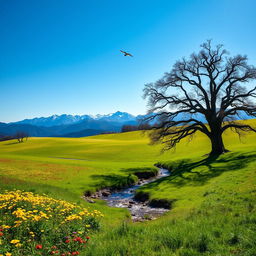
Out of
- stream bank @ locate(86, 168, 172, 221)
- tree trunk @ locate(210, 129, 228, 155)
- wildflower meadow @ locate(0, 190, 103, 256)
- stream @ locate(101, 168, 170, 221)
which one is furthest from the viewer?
tree trunk @ locate(210, 129, 228, 155)

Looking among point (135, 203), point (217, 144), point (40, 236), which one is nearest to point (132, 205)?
point (135, 203)

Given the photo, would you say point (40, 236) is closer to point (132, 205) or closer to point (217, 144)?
point (132, 205)

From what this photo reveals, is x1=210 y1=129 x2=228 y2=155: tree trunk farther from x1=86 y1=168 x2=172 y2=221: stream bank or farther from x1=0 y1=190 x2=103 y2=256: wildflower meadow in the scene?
x1=0 y1=190 x2=103 y2=256: wildflower meadow

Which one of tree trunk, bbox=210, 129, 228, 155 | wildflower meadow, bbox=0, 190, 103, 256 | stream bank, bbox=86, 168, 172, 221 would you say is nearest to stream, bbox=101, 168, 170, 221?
stream bank, bbox=86, 168, 172, 221

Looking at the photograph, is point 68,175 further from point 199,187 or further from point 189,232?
point 189,232

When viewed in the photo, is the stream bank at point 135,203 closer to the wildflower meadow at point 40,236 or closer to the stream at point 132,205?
the stream at point 132,205

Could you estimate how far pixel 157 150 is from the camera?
218ft

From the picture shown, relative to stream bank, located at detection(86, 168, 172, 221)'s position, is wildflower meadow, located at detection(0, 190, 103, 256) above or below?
above

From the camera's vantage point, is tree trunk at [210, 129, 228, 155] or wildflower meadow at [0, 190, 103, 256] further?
tree trunk at [210, 129, 228, 155]

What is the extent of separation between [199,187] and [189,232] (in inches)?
643

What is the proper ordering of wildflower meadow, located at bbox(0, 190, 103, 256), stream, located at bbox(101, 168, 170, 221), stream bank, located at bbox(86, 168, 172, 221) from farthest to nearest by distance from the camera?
stream bank, located at bbox(86, 168, 172, 221) < stream, located at bbox(101, 168, 170, 221) < wildflower meadow, located at bbox(0, 190, 103, 256)

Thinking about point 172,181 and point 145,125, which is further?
point 145,125

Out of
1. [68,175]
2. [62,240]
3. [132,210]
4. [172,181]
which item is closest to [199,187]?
[172,181]

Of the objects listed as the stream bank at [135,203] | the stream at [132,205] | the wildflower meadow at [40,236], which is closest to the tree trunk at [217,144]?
the stream at [132,205]
